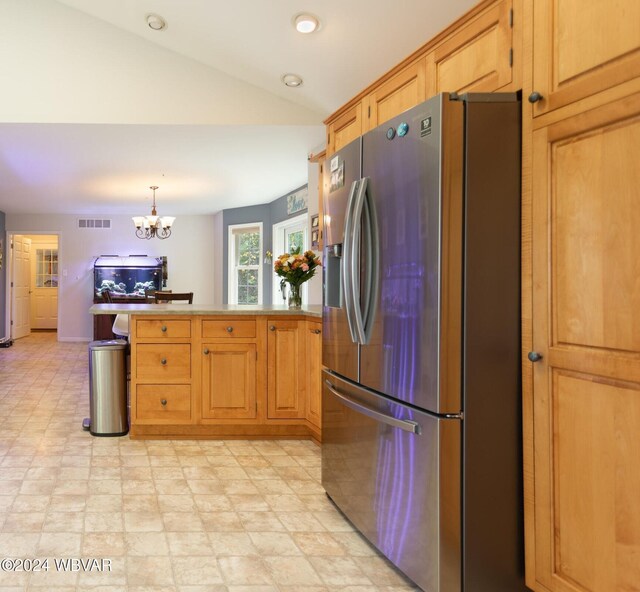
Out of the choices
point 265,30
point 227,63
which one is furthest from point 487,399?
point 227,63

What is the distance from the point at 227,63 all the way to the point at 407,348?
333 cm

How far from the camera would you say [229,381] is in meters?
3.65

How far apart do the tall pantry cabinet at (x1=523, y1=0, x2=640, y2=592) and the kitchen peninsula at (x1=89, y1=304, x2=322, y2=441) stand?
214cm

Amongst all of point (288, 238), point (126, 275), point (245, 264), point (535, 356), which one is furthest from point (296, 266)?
point (126, 275)

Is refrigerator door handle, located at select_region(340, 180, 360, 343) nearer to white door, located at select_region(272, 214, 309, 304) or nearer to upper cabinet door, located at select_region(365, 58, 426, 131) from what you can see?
upper cabinet door, located at select_region(365, 58, 426, 131)

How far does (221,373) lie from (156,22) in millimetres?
2628

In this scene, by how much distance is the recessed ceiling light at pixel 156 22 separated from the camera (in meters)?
3.91

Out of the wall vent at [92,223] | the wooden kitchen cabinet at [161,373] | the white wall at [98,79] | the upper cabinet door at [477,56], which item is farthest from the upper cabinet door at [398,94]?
the wall vent at [92,223]

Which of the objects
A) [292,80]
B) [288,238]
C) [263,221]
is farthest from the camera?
[263,221]

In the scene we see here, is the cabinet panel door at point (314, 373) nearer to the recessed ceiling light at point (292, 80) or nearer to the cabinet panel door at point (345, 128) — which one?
the cabinet panel door at point (345, 128)

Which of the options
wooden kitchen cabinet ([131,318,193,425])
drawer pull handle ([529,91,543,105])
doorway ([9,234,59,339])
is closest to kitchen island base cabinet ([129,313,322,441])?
wooden kitchen cabinet ([131,318,193,425])

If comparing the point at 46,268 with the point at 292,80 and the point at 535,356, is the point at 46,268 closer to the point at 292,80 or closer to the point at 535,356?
the point at 292,80

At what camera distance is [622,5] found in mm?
1306

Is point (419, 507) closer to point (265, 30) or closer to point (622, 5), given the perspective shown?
point (622, 5)
